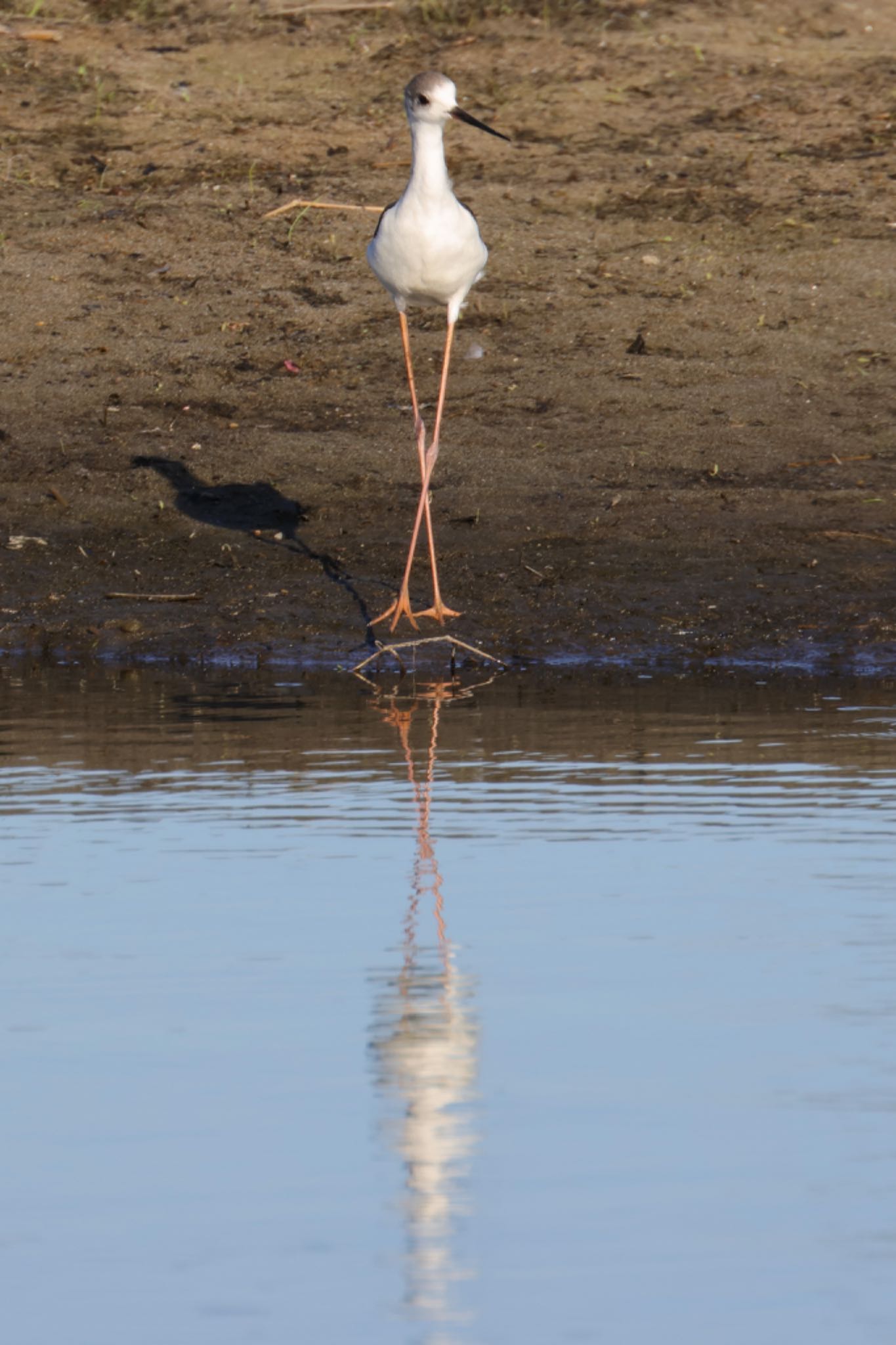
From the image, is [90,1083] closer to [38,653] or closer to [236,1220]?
[236,1220]

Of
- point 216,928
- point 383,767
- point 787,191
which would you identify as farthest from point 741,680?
point 787,191

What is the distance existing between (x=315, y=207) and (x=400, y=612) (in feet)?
16.9

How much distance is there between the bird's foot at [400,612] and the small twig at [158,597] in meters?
0.85

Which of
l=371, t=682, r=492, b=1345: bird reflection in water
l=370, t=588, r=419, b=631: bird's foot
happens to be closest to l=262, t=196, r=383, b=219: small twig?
l=370, t=588, r=419, b=631: bird's foot

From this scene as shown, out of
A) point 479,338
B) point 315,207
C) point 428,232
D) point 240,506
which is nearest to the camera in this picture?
point 428,232

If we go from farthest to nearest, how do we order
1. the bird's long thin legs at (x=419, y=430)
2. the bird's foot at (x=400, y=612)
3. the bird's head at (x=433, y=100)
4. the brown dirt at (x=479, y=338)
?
1. the brown dirt at (x=479, y=338)
2. the bird's long thin legs at (x=419, y=430)
3. the bird's foot at (x=400, y=612)
4. the bird's head at (x=433, y=100)

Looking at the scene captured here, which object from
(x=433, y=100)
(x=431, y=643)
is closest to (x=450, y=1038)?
(x=431, y=643)

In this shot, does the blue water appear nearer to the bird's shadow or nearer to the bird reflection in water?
the bird reflection in water

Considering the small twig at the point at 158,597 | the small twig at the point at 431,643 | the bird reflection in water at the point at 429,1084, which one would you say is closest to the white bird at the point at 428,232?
the small twig at the point at 431,643

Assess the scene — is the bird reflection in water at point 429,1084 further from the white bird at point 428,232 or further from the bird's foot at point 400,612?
the white bird at point 428,232

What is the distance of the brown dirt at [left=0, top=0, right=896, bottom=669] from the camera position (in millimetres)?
9109

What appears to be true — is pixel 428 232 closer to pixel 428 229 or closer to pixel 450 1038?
pixel 428 229

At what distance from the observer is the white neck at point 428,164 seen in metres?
8.38

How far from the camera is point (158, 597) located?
30.1 ft
